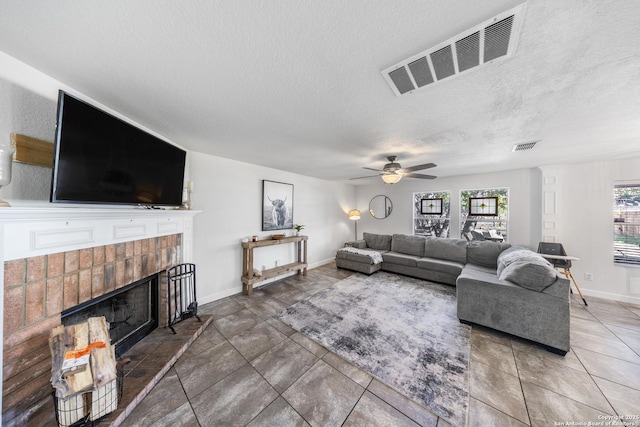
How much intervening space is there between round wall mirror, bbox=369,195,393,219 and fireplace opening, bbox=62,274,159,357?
5477mm

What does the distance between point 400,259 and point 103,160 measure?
4.85m

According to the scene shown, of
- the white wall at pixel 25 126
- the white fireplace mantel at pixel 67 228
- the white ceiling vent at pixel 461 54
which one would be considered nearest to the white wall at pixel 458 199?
the white ceiling vent at pixel 461 54

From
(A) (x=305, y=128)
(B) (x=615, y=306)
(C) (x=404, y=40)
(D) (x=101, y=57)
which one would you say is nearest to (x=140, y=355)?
(D) (x=101, y=57)

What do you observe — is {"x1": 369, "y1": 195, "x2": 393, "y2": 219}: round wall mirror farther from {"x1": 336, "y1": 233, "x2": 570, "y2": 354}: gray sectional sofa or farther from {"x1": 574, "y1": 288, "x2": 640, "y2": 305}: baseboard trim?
{"x1": 574, "y1": 288, "x2": 640, "y2": 305}: baseboard trim

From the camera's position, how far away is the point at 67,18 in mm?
971

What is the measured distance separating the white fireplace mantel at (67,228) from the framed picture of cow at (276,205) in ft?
6.37

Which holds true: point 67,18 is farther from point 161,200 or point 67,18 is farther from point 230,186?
point 230,186

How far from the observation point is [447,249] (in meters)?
4.37

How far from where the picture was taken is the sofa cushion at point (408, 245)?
4.76 m

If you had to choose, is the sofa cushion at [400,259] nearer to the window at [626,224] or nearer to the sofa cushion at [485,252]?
the sofa cushion at [485,252]

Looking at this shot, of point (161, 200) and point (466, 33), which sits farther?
point (161, 200)

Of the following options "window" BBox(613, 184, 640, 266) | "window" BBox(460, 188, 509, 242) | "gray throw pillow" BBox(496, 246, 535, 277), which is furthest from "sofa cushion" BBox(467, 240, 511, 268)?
"window" BBox(613, 184, 640, 266)

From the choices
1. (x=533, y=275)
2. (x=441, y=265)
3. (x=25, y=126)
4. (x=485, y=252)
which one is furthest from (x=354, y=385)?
(x=485, y=252)

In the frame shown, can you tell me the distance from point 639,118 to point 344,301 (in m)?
3.77
